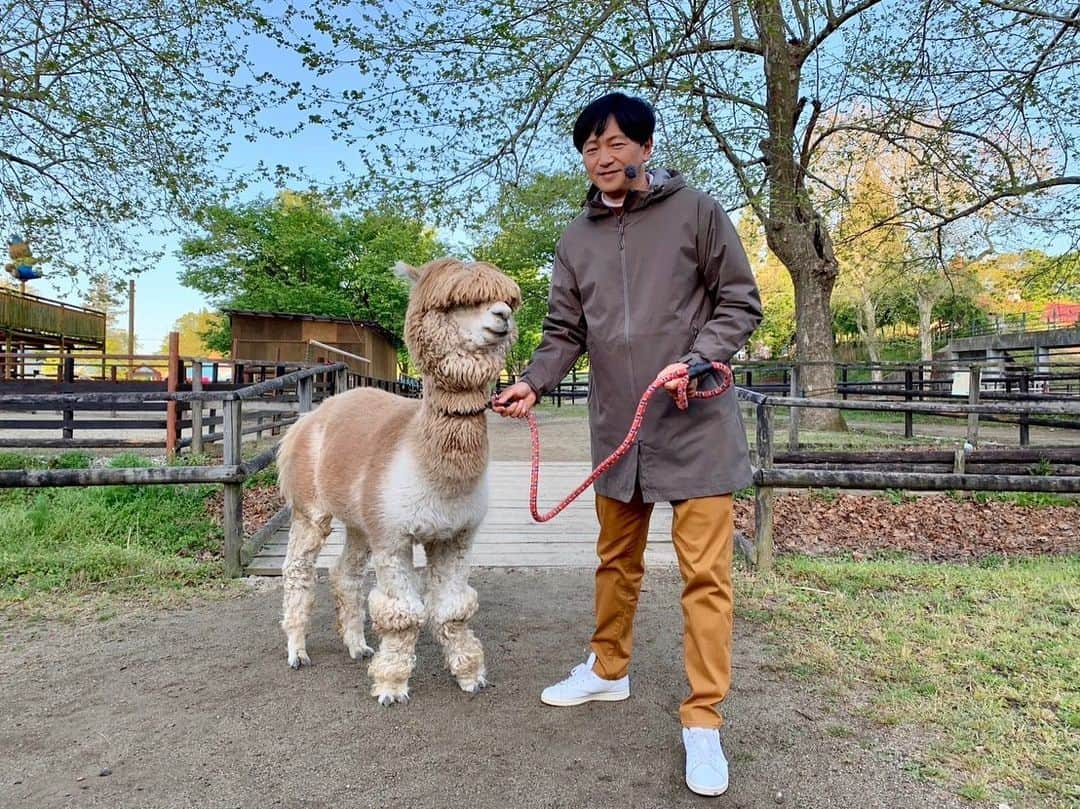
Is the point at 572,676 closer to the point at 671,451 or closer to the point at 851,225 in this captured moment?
the point at 671,451

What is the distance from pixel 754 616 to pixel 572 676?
143 centimetres

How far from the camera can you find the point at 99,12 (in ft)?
29.2

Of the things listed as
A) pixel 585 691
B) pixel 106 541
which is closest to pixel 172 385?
pixel 106 541

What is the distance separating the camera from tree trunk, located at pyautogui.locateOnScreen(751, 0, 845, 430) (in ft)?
39.7

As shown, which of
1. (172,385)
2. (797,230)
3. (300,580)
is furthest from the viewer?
(797,230)

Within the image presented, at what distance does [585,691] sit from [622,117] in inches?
87.4

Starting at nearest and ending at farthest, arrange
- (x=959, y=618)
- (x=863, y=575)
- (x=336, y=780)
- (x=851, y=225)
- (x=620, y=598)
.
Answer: (x=336, y=780), (x=620, y=598), (x=959, y=618), (x=863, y=575), (x=851, y=225)

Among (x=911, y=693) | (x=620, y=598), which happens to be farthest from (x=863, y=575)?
(x=620, y=598)

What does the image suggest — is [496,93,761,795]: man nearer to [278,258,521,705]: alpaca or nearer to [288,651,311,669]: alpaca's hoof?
[278,258,521,705]: alpaca

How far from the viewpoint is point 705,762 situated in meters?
2.22

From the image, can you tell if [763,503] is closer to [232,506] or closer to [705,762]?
[705,762]

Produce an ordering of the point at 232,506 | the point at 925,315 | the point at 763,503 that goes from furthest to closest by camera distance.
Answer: the point at 925,315
the point at 763,503
the point at 232,506

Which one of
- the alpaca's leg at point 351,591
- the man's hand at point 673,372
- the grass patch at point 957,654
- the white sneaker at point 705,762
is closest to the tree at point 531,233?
the grass patch at point 957,654

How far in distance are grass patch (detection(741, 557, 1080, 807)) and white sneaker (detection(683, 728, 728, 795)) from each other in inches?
27.0
